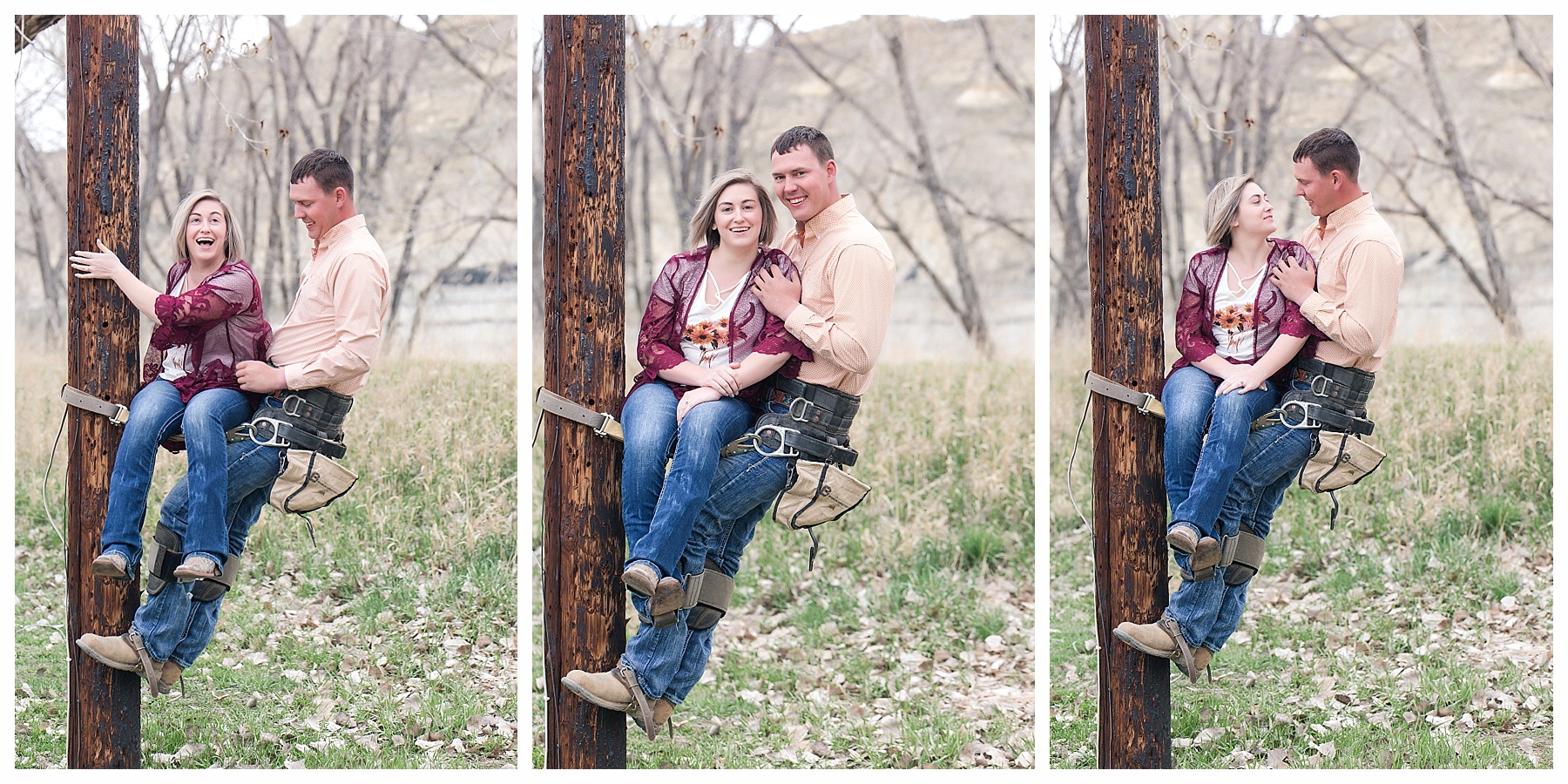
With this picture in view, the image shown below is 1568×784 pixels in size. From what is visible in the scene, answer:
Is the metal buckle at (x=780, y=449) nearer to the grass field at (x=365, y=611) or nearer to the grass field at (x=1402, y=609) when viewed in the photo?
the grass field at (x=365, y=611)

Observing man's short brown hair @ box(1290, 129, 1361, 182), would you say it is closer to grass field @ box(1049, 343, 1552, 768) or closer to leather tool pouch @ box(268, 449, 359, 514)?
grass field @ box(1049, 343, 1552, 768)

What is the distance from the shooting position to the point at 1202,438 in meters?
4.66

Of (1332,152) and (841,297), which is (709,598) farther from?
(1332,152)

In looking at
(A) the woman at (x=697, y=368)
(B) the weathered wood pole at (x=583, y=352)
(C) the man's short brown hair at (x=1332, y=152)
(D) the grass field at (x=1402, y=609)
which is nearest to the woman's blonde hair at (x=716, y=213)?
(A) the woman at (x=697, y=368)

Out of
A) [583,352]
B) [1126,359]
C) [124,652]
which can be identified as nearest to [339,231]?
[583,352]

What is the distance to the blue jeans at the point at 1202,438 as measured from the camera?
4520 mm

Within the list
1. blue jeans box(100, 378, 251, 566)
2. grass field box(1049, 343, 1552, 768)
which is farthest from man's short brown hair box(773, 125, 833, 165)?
grass field box(1049, 343, 1552, 768)

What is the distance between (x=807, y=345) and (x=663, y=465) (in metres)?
0.65

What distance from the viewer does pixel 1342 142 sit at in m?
4.52

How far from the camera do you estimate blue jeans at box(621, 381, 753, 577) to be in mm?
4281

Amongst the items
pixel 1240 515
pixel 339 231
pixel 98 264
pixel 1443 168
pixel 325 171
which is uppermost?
pixel 1443 168

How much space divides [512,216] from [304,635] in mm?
4390

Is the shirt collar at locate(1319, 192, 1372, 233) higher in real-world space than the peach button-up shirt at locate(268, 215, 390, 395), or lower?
higher

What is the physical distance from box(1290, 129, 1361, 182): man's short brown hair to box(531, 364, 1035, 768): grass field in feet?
10.5
